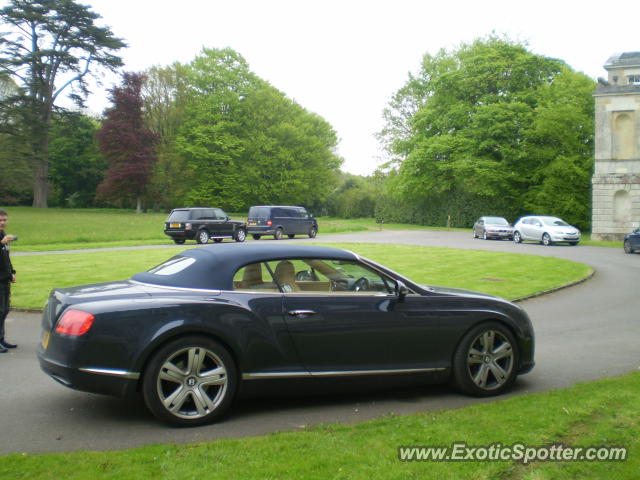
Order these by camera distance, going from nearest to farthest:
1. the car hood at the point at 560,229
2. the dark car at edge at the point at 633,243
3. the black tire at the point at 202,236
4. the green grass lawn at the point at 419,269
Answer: the green grass lawn at the point at 419,269
the dark car at edge at the point at 633,243
the black tire at the point at 202,236
the car hood at the point at 560,229

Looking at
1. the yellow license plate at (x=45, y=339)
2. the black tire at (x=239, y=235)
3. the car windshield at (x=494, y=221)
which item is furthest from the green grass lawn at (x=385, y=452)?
the car windshield at (x=494, y=221)

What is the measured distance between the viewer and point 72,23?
159 ft

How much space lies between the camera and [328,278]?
5820mm

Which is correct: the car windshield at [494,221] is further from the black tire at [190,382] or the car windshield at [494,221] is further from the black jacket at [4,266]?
the black tire at [190,382]

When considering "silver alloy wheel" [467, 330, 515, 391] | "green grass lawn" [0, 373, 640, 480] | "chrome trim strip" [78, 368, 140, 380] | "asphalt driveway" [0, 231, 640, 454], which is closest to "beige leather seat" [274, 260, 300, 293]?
"asphalt driveway" [0, 231, 640, 454]

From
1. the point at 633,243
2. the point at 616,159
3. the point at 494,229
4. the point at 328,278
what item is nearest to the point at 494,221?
the point at 494,229

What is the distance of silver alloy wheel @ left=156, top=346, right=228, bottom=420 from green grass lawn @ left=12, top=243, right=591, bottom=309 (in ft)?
25.0

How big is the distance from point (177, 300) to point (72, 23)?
165ft

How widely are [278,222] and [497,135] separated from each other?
2148cm

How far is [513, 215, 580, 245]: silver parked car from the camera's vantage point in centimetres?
3200

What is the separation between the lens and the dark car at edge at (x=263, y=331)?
491 centimetres

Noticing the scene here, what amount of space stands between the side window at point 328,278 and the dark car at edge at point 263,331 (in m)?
0.01

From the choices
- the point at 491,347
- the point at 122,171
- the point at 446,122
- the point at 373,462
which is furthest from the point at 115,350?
the point at 122,171

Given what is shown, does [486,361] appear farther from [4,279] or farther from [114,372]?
[4,279]
